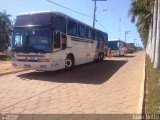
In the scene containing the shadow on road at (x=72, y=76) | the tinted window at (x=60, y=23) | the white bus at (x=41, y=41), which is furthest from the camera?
the tinted window at (x=60, y=23)

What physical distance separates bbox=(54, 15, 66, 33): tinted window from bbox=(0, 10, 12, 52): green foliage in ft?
102

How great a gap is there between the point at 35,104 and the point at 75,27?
10.8m

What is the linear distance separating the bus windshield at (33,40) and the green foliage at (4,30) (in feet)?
104

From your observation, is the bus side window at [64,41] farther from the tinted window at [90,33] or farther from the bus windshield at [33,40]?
the tinted window at [90,33]

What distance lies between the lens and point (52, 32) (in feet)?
47.8

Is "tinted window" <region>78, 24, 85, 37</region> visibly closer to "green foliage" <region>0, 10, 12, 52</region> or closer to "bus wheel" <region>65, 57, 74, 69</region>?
"bus wheel" <region>65, 57, 74, 69</region>

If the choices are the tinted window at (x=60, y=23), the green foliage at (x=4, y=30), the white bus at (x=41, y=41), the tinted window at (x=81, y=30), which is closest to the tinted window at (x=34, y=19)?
the white bus at (x=41, y=41)

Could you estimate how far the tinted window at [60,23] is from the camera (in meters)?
15.2

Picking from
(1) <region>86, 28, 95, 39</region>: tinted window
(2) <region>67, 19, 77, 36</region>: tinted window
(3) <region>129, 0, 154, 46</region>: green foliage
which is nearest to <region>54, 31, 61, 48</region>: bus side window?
(2) <region>67, 19, 77, 36</region>: tinted window

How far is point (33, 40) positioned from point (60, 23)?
1960 mm

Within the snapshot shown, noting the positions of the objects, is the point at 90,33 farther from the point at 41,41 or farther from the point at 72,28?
the point at 41,41

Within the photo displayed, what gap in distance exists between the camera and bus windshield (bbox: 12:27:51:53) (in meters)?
14.4

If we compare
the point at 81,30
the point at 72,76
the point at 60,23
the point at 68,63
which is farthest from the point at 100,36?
the point at 72,76

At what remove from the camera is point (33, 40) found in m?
14.7
